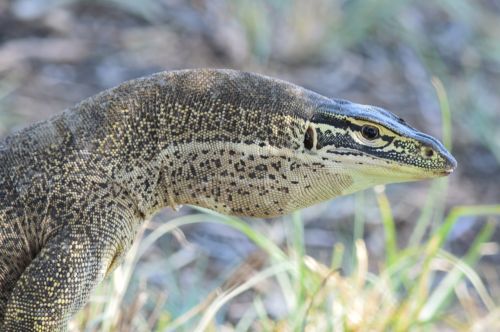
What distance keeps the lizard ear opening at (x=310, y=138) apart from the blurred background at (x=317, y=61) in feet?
10.5

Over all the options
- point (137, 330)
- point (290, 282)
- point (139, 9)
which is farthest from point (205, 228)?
point (139, 9)

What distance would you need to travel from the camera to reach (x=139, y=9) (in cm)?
852

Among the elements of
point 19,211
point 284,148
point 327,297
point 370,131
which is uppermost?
point 370,131

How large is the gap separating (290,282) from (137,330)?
35.8 inches

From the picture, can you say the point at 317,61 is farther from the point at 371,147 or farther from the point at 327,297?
the point at 371,147

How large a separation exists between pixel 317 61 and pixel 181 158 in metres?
5.38

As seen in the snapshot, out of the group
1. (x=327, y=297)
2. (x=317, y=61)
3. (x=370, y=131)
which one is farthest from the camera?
(x=317, y=61)

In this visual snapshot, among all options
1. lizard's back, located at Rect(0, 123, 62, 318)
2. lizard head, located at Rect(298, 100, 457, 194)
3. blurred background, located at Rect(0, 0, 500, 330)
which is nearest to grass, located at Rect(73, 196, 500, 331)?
lizard's back, located at Rect(0, 123, 62, 318)

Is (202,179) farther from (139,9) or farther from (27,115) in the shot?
(139,9)

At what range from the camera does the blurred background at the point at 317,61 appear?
22.9 ft

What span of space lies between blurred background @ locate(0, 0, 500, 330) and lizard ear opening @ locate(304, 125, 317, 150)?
10.5ft

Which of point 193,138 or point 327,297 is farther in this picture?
point 327,297

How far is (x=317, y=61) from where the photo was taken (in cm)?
865

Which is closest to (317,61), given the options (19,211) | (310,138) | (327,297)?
(327,297)
